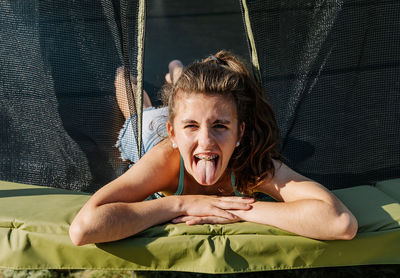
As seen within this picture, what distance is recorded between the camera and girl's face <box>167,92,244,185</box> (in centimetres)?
164

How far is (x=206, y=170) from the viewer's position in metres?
1.65

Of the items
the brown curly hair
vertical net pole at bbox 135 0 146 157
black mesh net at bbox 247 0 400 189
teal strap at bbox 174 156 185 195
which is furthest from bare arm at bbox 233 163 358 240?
vertical net pole at bbox 135 0 146 157

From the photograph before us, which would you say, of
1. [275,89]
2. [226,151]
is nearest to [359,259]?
[226,151]

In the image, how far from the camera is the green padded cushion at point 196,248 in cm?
167

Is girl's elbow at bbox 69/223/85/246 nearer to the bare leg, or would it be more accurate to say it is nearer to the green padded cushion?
the green padded cushion

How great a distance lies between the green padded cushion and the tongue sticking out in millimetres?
179

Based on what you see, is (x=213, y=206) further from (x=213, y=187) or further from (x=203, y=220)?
(x=213, y=187)

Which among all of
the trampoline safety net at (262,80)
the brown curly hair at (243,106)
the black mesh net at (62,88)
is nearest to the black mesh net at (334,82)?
the trampoline safety net at (262,80)

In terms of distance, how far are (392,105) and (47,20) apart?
1.56m

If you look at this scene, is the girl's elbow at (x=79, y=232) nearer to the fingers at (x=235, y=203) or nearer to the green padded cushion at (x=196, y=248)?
the green padded cushion at (x=196, y=248)

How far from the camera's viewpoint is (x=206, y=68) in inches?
68.0

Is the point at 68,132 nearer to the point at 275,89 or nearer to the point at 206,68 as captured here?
the point at 206,68

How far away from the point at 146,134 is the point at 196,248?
860 mm

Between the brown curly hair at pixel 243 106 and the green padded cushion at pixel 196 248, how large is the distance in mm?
216
